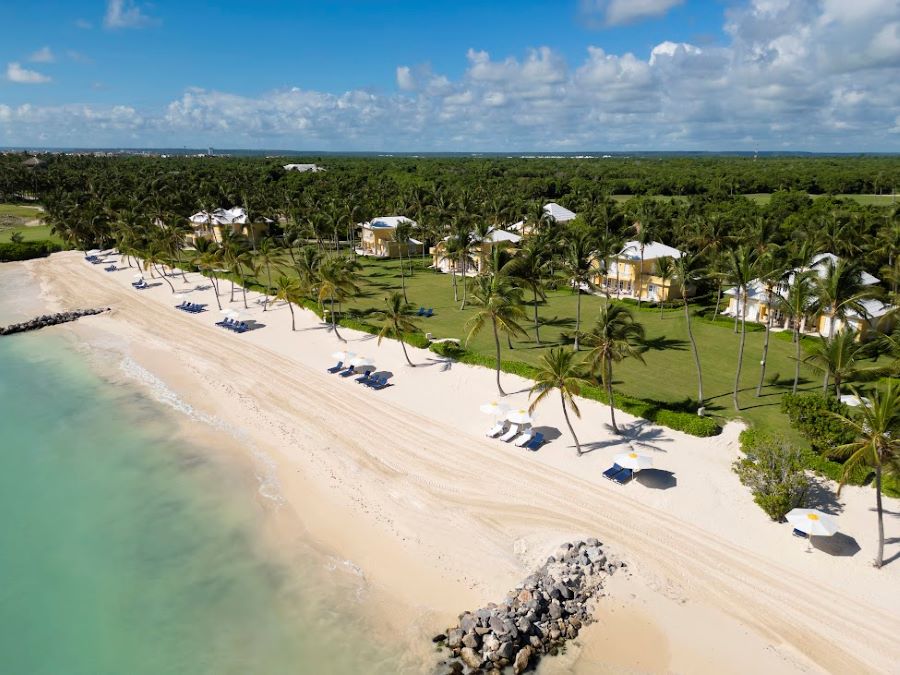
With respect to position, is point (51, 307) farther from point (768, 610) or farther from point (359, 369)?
point (768, 610)

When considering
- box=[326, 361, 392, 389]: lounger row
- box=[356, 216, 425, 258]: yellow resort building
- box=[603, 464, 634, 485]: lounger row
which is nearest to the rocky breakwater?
box=[603, 464, 634, 485]: lounger row

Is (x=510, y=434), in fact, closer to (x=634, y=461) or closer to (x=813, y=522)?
(x=634, y=461)

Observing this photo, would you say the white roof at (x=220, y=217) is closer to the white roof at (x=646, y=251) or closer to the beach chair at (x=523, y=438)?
the white roof at (x=646, y=251)

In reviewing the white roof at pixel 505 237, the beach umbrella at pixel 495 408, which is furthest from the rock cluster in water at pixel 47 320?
the beach umbrella at pixel 495 408

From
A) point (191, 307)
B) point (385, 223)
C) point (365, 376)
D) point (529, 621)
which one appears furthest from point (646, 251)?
point (529, 621)

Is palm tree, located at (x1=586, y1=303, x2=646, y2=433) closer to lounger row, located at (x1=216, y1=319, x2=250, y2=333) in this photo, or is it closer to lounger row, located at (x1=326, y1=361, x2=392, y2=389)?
lounger row, located at (x1=326, y1=361, x2=392, y2=389)

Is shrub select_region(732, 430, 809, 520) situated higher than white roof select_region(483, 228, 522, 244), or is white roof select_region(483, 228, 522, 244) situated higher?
white roof select_region(483, 228, 522, 244)

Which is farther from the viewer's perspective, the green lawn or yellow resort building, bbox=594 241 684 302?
yellow resort building, bbox=594 241 684 302
